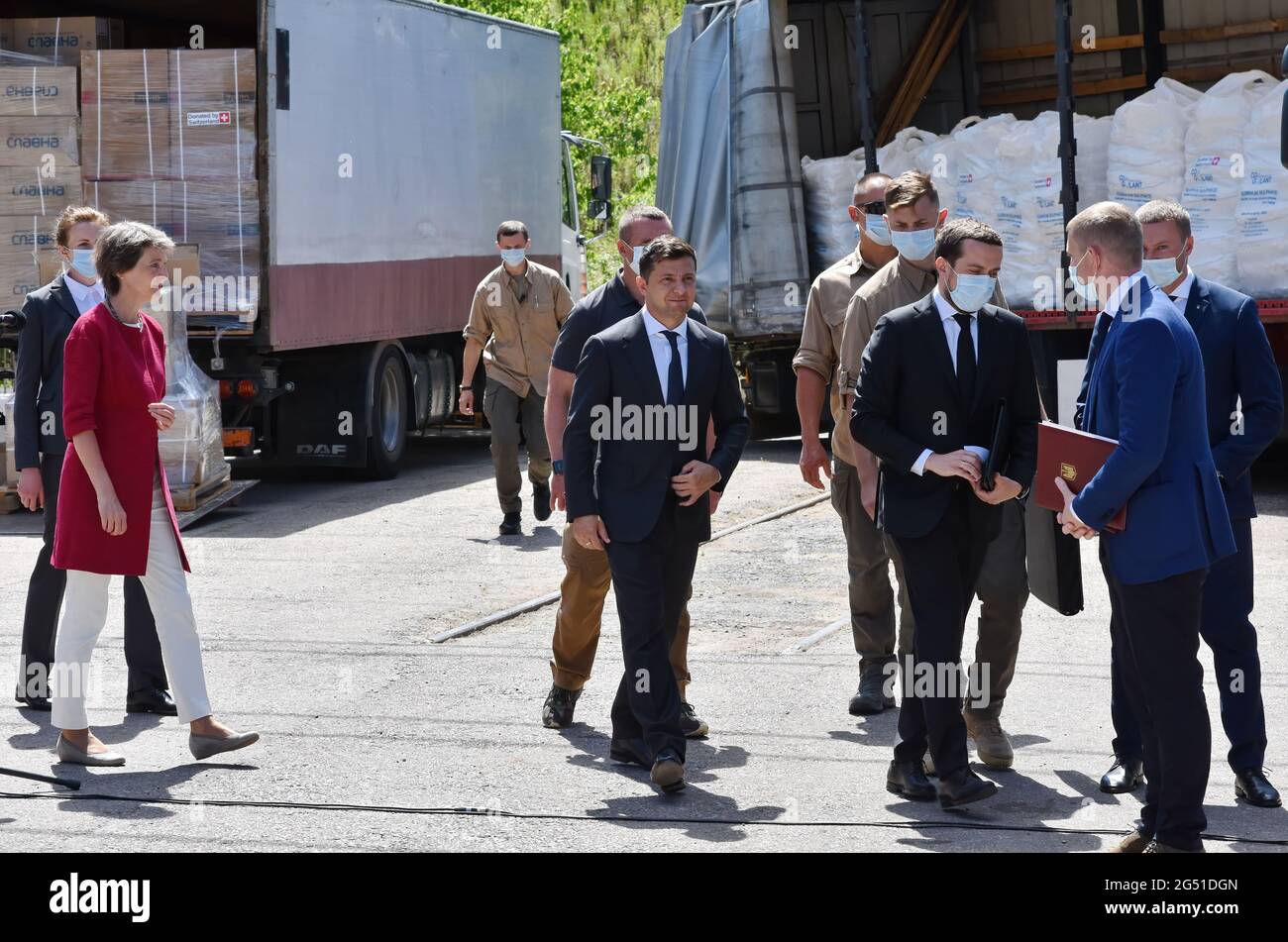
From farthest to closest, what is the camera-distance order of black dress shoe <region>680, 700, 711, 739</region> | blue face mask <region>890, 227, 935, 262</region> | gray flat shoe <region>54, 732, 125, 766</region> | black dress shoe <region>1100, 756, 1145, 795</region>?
black dress shoe <region>680, 700, 711, 739</region>
blue face mask <region>890, 227, 935, 262</region>
gray flat shoe <region>54, 732, 125, 766</region>
black dress shoe <region>1100, 756, 1145, 795</region>

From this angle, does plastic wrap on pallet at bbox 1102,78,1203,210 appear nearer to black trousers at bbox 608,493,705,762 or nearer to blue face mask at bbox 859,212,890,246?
blue face mask at bbox 859,212,890,246

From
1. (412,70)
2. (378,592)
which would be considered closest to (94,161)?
(412,70)

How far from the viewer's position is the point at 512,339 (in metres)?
12.3

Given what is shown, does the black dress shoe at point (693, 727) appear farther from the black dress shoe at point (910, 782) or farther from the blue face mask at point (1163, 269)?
the blue face mask at point (1163, 269)

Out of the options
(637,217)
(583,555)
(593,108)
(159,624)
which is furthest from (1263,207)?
(593,108)

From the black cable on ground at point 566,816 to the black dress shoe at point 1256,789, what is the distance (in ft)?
1.23

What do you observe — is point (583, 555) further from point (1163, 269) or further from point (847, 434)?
point (1163, 269)

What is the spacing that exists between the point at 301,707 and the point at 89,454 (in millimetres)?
1464

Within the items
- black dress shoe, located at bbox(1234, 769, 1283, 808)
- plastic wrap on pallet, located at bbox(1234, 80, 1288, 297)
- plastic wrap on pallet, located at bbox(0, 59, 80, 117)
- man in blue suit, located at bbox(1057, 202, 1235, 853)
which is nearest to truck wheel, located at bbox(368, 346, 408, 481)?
plastic wrap on pallet, located at bbox(0, 59, 80, 117)

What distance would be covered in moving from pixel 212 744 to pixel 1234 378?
11.7ft

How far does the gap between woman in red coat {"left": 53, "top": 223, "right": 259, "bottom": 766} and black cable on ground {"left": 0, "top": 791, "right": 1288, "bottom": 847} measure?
1.48 feet

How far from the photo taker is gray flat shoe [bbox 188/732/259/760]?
6.45 metres

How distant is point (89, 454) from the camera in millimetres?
A: 6340
